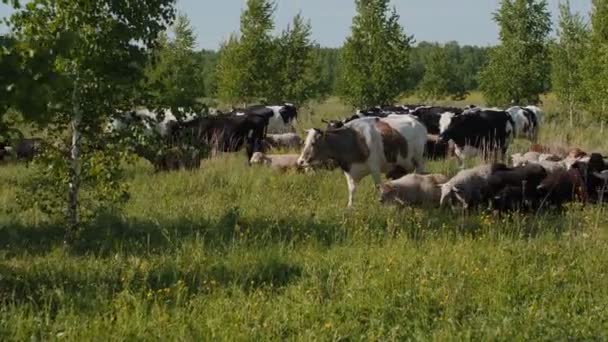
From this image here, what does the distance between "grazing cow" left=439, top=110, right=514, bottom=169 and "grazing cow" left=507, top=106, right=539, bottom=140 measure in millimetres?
3463

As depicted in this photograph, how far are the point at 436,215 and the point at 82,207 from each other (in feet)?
17.8

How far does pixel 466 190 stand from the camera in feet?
38.4

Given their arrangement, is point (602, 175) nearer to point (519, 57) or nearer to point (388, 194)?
point (388, 194)

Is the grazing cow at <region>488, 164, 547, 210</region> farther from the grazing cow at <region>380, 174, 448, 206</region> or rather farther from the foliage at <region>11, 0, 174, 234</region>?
the foliage at <region>11, 0, 174, 234</region>

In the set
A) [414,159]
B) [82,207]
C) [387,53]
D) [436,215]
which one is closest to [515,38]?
[387,53]

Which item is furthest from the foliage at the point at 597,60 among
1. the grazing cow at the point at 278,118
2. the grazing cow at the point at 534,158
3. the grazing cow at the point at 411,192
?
the grazing cow at the point at 411,192

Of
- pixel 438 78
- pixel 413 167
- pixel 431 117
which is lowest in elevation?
pixel 413 167

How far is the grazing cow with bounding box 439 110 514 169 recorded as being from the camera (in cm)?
1898

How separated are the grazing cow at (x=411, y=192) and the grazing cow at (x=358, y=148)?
2.28 feet

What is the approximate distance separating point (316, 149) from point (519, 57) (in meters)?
24.8

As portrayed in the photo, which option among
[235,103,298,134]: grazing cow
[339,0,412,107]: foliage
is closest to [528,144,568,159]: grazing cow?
[235,103,298,134]: grazing cow

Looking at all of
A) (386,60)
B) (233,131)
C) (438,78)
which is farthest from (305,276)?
(438,78)

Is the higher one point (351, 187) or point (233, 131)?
point (233, 131)

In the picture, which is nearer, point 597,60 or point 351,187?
point 351,187
